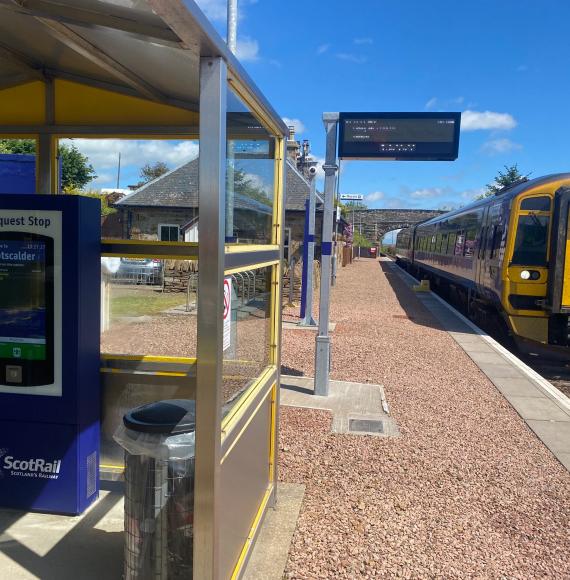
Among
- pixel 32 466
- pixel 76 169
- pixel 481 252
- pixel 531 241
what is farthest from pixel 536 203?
pixel 76 169

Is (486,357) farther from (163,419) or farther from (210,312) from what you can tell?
(210,312)

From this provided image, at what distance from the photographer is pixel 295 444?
16.6 ft

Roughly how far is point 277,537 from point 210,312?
1.98 m

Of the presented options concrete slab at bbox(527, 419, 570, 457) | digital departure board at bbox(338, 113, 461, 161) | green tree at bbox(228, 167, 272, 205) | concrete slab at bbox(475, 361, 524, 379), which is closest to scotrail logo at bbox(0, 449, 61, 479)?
green tree at bbox(228, 167, 272, 205)

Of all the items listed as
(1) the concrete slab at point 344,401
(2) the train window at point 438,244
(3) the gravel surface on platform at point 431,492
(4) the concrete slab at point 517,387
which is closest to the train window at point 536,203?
(4) the concrete slab at point 517,387

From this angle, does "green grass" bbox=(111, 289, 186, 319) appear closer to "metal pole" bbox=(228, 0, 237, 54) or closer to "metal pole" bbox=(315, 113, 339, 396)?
"metal pole" bbox=(315, 113, 339, 396)

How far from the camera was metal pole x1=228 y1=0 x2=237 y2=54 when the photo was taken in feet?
19.2

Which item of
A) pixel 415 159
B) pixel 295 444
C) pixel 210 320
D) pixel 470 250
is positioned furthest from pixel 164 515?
pixel 470 250

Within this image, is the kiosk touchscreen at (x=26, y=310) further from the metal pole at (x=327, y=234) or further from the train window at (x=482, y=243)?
the train window at (x=482, y=243)

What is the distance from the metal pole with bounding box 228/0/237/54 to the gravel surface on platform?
3.92 metres

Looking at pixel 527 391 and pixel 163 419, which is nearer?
pixel 163 419

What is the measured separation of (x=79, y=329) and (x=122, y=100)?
1.72 m

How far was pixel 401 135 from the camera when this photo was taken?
251 inches

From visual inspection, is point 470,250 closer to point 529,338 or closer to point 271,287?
point 529,338
